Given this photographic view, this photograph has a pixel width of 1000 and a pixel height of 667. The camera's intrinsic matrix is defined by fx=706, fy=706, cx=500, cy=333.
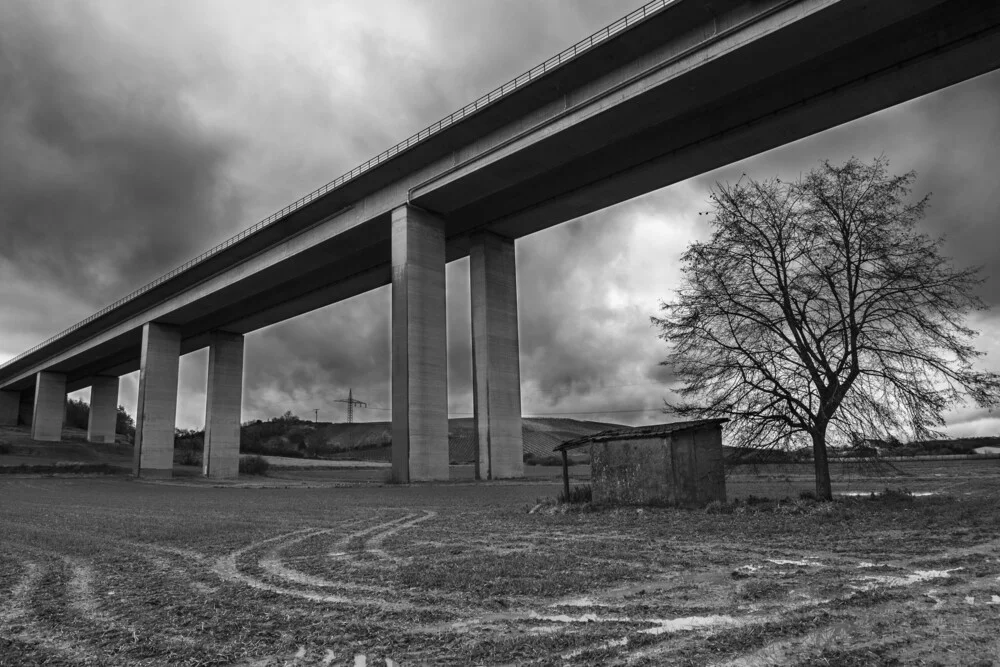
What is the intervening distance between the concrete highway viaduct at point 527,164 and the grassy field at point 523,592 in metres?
21.2

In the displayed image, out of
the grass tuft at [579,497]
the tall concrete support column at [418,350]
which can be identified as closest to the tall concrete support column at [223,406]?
the tall concrete support column at [418,350]

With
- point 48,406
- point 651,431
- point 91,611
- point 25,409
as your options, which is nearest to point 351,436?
point 48,406

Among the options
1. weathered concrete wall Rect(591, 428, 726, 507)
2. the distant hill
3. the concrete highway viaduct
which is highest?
the concrete highway viaduct

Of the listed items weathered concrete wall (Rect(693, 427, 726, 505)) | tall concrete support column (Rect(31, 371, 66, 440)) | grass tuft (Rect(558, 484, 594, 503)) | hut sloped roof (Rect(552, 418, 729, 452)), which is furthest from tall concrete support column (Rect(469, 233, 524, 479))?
tall concrete support column (Rect(31, 371, 66, 440))

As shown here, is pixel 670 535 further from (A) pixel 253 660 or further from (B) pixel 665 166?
(B) pixel 665 166

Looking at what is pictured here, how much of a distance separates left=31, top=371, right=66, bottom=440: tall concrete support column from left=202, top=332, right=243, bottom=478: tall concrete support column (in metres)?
43.3

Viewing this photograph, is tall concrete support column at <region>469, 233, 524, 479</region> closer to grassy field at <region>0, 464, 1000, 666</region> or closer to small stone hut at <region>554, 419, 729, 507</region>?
small stone hut at <region>554, 419, 729, 507</region>

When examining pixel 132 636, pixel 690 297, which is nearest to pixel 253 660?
pixel 132 636

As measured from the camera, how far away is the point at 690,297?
18750 millimetres

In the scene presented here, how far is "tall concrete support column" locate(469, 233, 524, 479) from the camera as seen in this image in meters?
45.4

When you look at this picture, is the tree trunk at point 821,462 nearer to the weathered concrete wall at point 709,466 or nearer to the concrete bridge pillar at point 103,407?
A: the weathered concrete wall at point 709,466

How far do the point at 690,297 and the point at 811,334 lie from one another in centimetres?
313

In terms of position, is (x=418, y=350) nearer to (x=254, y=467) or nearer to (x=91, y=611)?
(x=91, y=611)

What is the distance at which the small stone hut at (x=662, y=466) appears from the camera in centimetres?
1778
